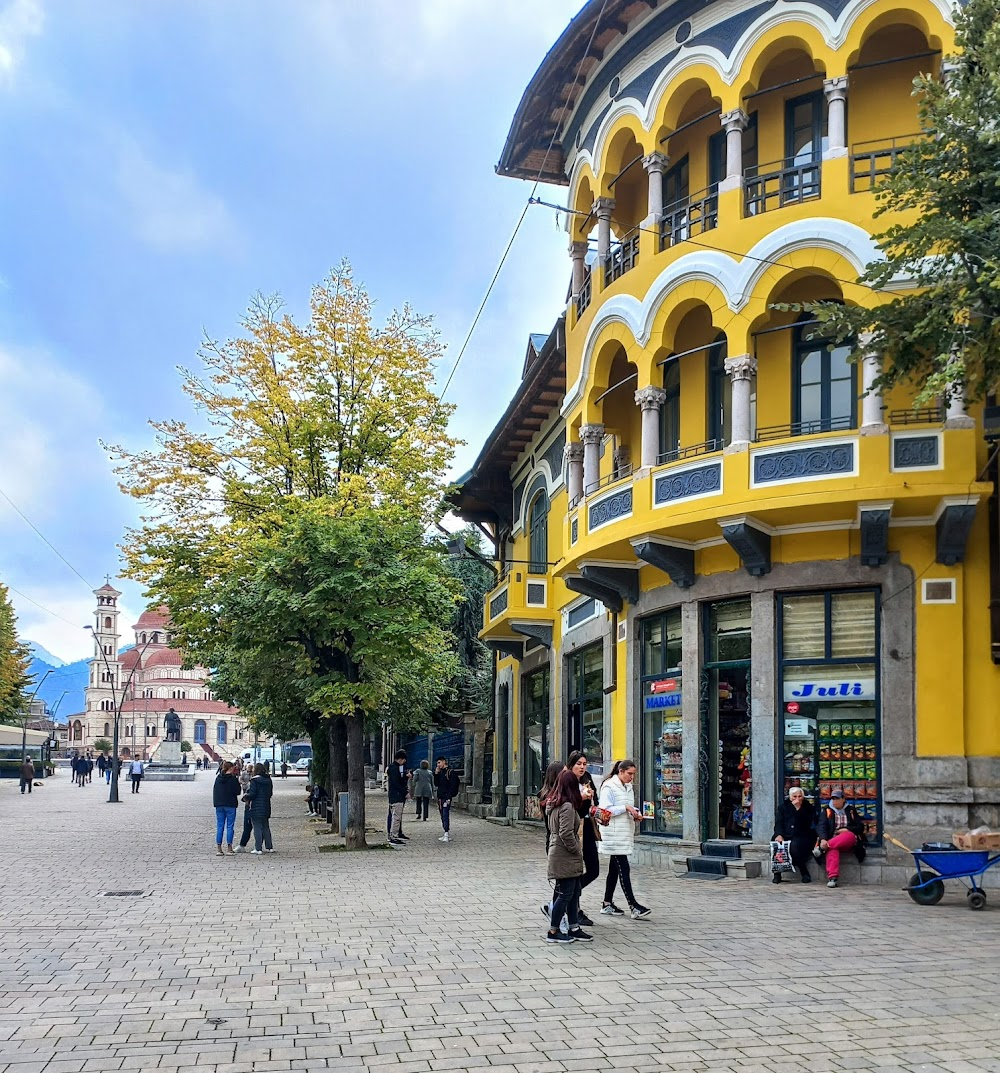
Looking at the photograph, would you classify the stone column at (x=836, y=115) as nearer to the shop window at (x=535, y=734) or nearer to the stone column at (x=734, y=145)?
the stone column at (x=734, y=145)

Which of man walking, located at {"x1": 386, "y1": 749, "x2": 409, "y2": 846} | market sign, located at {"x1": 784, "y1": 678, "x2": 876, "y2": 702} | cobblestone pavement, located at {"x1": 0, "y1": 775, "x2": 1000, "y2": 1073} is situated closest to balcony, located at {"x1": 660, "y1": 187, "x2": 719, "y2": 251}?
market sign, located at {"x1": 784, "y1": 678, "x2": 876, "y2": 702}

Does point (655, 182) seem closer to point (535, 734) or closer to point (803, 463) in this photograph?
point (803, 463)

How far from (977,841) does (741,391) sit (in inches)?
280

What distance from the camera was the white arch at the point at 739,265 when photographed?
17.2m

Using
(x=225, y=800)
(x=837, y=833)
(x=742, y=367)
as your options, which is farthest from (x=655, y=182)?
(x=225, y=800)

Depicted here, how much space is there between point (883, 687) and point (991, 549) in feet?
7.75

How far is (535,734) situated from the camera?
3053cm

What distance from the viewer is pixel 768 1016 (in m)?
8.38

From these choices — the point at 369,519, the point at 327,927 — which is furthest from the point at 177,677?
the point at 327,927

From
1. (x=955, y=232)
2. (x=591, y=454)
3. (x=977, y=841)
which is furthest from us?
(x=591, y=454)

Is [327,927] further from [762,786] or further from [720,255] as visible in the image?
[720,255]

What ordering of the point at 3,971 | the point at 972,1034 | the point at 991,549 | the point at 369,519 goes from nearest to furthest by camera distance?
the point at 972,1034, the point at 3,971, the point at 991,549, the point at 369,519

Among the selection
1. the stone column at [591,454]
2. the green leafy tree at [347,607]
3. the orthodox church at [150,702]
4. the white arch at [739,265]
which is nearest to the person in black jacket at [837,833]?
the white arch at [739,265]

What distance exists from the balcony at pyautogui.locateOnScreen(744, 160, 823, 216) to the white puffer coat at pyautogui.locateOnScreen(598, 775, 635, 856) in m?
9.65
